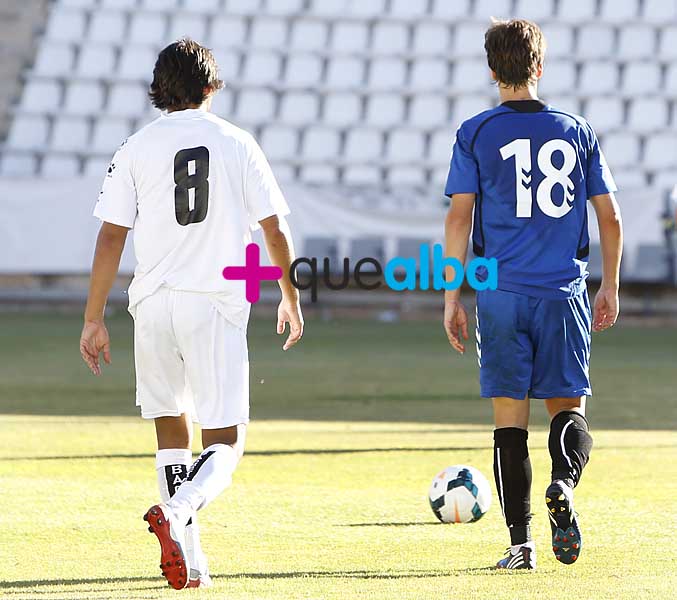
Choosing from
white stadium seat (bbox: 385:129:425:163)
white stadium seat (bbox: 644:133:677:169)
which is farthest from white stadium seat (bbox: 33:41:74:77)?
white stadium seat (bbox: 644:133:677:169)

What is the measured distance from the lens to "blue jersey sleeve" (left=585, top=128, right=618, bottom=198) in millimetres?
4816

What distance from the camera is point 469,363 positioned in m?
15.8

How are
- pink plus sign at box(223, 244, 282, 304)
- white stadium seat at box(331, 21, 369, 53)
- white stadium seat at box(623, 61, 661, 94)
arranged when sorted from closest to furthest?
pink plus sign at box(223, 244, 282, 304)
white stadium seat at box(623, 61, 661, 94)
white stadium seat at box(331, 21, 369, 53)

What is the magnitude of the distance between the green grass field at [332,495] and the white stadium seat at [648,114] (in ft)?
Answer: 50.4

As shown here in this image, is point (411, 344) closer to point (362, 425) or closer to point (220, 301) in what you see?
point (362, 425)

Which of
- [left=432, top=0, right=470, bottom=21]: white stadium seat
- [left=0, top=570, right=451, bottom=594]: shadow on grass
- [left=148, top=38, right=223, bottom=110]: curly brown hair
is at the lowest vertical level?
[left=0, top=570, right=451, bottom=594]: shadow on grass

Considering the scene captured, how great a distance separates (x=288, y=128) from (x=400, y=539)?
2434 centimetres

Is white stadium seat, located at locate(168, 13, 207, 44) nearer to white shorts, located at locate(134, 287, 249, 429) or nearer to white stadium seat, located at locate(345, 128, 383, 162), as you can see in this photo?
white stadium seat, located at locate(345, 128, 383, 162)

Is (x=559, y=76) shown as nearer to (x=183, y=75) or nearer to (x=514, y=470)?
(x=514, y=470)

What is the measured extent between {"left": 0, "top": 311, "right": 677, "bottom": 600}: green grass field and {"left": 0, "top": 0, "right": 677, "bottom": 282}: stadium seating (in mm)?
15253

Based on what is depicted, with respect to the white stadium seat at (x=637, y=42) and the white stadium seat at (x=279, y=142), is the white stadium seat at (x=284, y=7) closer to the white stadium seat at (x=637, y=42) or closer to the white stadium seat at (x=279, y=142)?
the white stadium seat at (x=279, y=142)

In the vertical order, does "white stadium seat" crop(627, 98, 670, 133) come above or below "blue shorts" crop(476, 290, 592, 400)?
above

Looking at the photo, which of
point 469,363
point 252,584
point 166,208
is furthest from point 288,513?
point 469,363

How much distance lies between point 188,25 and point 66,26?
267cm
